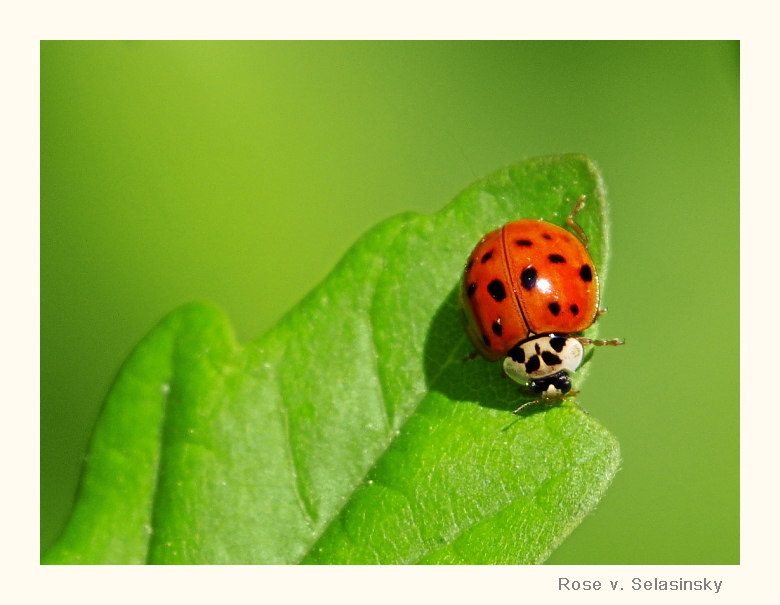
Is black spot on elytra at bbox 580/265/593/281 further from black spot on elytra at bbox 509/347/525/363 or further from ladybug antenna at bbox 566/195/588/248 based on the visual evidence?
black spot on elytra at bbox 509/347/525/363

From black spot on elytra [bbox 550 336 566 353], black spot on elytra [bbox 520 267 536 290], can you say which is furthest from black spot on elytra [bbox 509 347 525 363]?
black spot on elytra [bbox 520 267 536 290]

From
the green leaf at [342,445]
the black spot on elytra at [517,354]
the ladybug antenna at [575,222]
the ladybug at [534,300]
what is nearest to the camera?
the green leaf at [342,445]

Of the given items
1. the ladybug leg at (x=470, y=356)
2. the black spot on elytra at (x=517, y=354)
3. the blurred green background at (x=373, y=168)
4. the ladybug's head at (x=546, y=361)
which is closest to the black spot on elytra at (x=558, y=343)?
the ladybug's head at (x=546, y=361)

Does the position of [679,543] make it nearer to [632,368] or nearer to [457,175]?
Result: [632,368]

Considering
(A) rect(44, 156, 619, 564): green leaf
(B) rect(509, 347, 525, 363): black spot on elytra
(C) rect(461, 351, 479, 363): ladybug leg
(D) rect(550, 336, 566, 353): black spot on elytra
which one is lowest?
(A) rect(44, 156, 619, 564): green leaf

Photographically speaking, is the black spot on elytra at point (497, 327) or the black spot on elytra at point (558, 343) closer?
the black spot on elytra at point (497, 327)

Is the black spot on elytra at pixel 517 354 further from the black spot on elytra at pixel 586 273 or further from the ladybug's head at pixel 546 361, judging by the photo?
the black spot on elytra at pixel 586 273

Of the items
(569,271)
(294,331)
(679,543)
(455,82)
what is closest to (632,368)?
(679,543)

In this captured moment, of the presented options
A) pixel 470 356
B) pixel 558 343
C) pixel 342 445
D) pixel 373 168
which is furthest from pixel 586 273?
pixel 373 168
